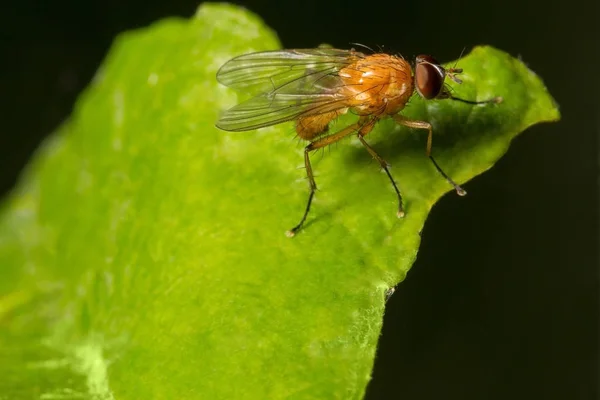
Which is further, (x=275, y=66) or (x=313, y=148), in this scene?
(x=275, y=66)

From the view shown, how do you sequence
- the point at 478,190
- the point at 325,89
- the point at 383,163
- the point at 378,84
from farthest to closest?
1. the point at 478,190
2. the point at 325,89
3. the point at 378,84
4. the point at 383,163

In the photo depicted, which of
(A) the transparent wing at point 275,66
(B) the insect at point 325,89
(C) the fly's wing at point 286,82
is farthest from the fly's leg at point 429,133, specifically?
(A) the transparent wing at point 275,66

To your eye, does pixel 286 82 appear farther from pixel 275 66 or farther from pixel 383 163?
pixel 383 163

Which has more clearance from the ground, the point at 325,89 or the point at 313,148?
the point at 325,89

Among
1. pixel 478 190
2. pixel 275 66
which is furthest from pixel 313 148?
pixel 478 190

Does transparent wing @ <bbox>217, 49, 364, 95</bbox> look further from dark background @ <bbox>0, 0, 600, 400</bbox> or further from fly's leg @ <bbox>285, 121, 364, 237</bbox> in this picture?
dark background @ <bbox>0, 0, 600, 400</bbox>

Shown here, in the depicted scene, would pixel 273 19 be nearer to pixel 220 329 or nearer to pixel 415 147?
pixel 415 147

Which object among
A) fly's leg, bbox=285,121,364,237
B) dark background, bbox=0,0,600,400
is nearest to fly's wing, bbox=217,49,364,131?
fly's leg, bbox=285,121,364,237
